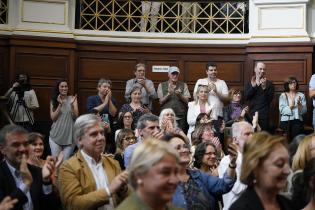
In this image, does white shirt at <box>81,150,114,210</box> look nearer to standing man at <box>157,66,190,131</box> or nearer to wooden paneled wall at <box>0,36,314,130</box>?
standing man at <box>157,66,190,131</box>

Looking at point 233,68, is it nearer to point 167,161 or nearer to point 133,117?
point 133,117

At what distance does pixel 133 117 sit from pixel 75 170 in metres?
4.21

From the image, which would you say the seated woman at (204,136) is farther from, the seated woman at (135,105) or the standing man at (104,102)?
the standing man at (104,102)

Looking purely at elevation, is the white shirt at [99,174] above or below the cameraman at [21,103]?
below

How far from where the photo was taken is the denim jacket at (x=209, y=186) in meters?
4.11

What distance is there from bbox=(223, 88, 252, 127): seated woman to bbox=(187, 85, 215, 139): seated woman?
15.2 inches

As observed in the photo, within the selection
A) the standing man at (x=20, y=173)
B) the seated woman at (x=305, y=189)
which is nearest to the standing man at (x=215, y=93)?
the standing man at (x=20, y=173)

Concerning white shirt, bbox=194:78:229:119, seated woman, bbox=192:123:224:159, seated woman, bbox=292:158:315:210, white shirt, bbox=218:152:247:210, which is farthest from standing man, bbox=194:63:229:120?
seated woman, bbox=292:158:315:210

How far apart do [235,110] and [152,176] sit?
242 inches

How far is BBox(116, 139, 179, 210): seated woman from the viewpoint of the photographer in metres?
2.84

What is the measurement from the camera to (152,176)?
284cm

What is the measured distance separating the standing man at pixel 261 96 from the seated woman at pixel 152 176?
20.6ft

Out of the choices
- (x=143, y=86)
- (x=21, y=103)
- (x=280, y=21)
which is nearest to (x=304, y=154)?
(x=143, y=86)

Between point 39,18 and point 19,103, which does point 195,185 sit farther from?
point 39,18
